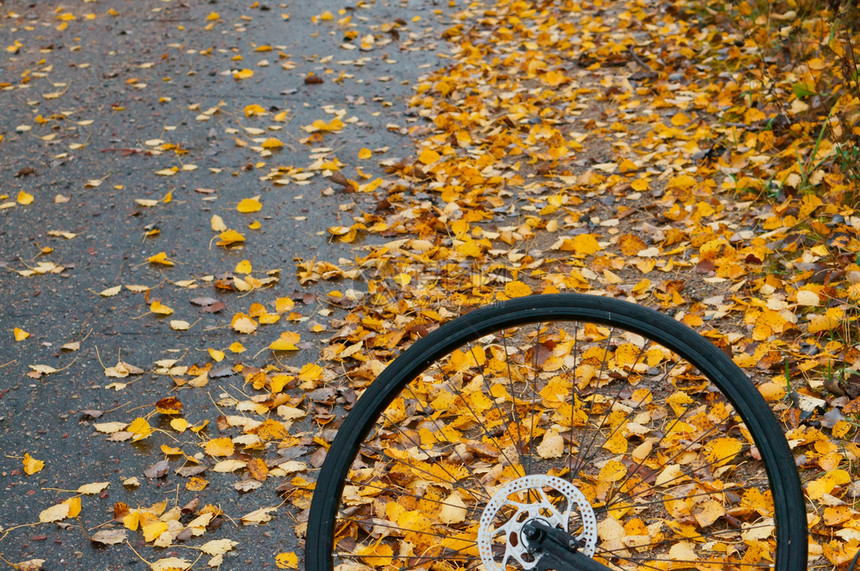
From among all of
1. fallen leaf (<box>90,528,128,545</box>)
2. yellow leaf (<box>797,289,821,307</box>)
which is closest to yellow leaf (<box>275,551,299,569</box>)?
fallen leaf (<box>90,528,128,545</box>)

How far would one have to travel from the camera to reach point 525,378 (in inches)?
113

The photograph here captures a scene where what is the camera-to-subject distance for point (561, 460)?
2521 millimetres

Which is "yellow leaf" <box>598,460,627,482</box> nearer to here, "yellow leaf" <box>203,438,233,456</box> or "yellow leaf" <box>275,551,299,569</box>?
"yellow leaf" <box>275,551,299,569</box>

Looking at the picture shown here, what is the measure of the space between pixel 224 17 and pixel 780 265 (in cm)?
598

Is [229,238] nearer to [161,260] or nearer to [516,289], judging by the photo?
[161,260]

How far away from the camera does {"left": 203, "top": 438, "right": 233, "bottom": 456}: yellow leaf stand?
2.64 metres

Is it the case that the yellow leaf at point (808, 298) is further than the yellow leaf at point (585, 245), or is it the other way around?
the yellow leaf at point (585, 245)

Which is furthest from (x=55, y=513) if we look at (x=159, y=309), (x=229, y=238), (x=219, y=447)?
(x=229, y=238)

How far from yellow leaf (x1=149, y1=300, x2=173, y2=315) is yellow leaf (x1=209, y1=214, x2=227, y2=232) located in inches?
28.4

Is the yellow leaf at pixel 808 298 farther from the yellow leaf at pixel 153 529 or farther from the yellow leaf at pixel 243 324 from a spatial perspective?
the yellow leaf at pixel 153 529

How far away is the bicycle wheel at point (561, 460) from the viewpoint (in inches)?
65.2

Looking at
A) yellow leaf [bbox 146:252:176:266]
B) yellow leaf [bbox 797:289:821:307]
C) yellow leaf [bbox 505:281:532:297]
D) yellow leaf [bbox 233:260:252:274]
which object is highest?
yellow leaf [bbox 797:289:821:307]

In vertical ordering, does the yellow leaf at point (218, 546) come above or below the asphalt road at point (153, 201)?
below

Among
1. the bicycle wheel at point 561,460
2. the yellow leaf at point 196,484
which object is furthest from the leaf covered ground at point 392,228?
the bicycle wheel at point 561,460
